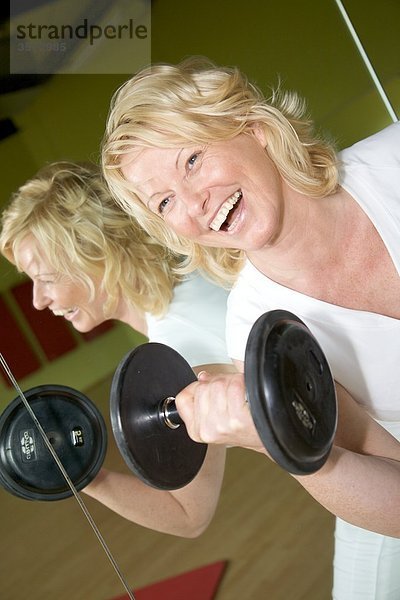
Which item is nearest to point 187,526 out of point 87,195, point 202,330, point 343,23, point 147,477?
point 147,477

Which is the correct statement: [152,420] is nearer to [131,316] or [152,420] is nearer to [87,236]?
[131,316]

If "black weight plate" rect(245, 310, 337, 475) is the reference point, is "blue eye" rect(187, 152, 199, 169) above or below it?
above

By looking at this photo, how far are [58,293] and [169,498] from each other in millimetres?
368

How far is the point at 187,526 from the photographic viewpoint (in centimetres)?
125

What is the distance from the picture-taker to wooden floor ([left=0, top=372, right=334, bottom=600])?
1.18 meters

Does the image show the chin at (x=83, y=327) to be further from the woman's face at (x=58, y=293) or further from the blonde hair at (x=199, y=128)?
the blonde hair at (x=199, y=128)

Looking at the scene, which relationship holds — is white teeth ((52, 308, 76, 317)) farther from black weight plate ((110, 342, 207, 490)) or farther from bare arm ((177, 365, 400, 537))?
bare arm ((177, 365, 400, 537))

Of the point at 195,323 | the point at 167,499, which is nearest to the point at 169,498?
the point at 167,499

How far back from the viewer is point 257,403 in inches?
34.3

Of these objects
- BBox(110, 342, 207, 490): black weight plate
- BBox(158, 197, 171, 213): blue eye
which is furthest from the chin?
BBox(158, 197, 171, 213): blue eye

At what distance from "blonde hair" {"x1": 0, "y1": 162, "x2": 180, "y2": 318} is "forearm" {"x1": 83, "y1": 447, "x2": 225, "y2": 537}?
0.84 ft

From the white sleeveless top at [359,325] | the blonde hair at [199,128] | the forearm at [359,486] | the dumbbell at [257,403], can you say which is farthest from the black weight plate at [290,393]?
the blonde hair at [199,128]

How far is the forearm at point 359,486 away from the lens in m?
1.07

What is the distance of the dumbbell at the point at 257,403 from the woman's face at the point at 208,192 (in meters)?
0.19
